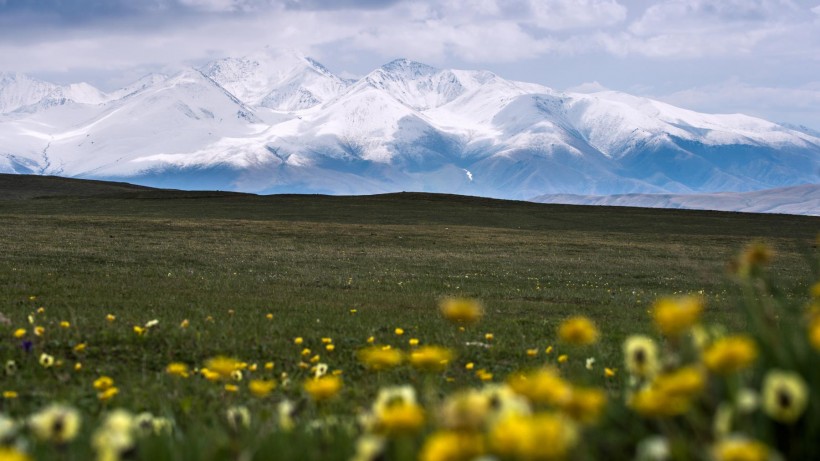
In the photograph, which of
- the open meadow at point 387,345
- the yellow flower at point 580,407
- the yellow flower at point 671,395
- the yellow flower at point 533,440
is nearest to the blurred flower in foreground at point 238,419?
the open meadow at point 387,345

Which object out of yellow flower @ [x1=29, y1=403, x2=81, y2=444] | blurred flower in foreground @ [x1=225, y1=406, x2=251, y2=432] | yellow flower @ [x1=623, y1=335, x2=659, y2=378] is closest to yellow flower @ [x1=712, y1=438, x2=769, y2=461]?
yellow flower @ [x1=623, y1=335, x2=659, y2=378]

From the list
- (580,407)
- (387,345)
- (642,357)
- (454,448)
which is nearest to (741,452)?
(580,407)

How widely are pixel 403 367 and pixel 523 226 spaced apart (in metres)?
64.3

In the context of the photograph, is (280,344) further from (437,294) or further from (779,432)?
(437,294)

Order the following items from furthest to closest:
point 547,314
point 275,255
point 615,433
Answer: point 275,255
point 547,314
point 615,433

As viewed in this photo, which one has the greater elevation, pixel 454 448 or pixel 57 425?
pixel 454 448

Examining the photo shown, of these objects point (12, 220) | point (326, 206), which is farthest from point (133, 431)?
point (326, 206)

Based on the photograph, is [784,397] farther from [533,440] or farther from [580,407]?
[533,440]

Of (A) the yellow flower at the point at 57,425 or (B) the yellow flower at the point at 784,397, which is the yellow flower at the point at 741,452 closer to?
(B) the yellow flower at the point at 784,397

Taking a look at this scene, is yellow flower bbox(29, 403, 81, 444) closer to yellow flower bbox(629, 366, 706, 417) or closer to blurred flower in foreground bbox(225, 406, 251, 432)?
blurred flower in foreground bbox(225, 406, 251, 432)

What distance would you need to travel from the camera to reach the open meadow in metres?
2.54

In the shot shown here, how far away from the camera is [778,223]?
286 ft

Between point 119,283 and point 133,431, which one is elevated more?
point 133,431

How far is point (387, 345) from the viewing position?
12609 mm
